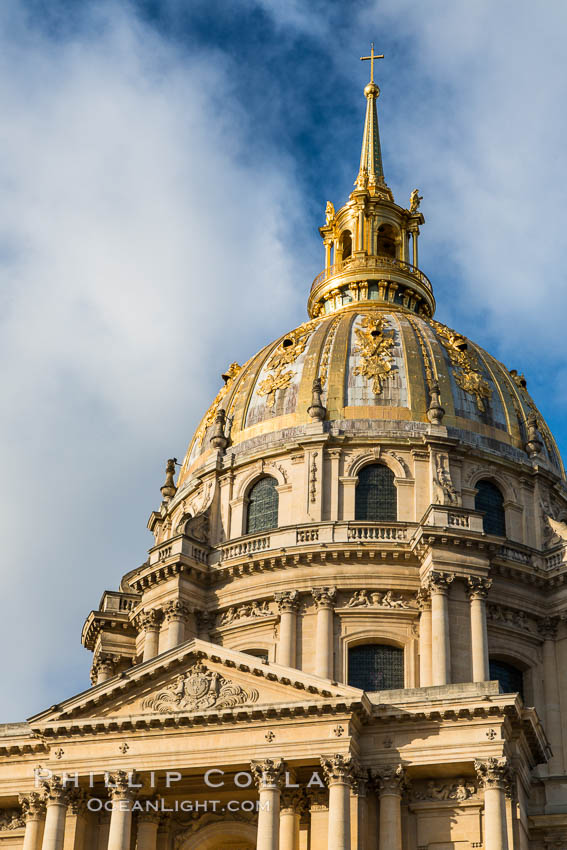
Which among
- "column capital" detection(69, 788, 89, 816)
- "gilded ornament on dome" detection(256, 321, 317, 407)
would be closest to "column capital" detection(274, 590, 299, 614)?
"gilded ornament on dome" detection(256, 321, 317, 407)

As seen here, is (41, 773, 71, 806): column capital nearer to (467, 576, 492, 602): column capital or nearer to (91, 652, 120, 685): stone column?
(91, 652, 120, 685): stone column

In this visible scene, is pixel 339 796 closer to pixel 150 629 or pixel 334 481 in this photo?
pixel 150 629

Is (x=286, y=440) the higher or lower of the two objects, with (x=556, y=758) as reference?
higher

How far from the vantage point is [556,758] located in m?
53.3

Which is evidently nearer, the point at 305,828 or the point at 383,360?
the point at 305,828

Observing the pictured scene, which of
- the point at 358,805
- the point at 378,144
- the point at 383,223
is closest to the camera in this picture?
the point at 358,805

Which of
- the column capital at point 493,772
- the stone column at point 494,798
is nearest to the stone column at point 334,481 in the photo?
the column capital at point 493,772

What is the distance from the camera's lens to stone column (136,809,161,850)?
145ft

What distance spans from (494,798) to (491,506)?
21.1 meters

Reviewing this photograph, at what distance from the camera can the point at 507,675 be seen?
5634cm

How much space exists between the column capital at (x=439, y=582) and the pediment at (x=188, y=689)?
40.7 feet

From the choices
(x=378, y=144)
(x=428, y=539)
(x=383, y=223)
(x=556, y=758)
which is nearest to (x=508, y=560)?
(x=428, y=539)

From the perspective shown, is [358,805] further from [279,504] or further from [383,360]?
[383,360]

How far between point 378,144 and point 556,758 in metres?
40.8
